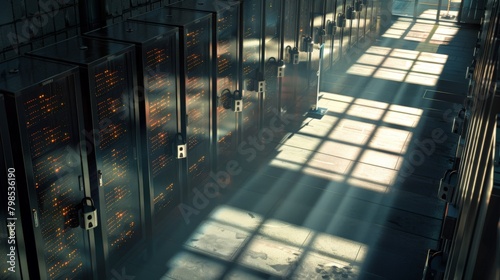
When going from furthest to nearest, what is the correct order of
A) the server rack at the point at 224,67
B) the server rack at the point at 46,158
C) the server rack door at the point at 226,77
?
the server rack door at the point at 226,77, the server rack at the point at 224,67, the server rack at the point at 46,158

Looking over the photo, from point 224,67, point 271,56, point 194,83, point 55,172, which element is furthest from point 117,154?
point 271,56

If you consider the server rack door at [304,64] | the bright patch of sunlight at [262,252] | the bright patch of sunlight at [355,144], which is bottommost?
the bright patch of sunlight at [262,252]

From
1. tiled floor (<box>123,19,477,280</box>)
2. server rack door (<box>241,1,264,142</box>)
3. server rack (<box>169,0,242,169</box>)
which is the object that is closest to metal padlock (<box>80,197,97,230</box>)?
tiled floor (<box>123,19,477,280</box>)

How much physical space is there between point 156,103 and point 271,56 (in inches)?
134

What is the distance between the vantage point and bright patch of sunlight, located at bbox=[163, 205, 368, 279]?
6.50 meters

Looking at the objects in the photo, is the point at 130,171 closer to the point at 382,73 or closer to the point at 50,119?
the point at 50,119

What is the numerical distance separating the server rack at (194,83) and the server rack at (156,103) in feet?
0.47

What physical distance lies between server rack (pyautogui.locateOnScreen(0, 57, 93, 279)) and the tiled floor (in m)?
1.35

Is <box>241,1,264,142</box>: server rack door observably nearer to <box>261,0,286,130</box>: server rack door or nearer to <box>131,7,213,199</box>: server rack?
<box>261,0,286,130</box>: server rack door

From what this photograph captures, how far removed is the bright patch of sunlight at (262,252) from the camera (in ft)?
21.3

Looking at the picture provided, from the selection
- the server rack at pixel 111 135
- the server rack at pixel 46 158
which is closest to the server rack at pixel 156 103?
the server rack at pixel 111 135

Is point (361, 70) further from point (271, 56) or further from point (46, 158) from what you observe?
point (46, 158)

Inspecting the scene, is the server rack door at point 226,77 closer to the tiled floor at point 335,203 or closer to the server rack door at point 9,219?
the tiled floor at point 335,203

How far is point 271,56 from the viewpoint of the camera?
9.18 m
